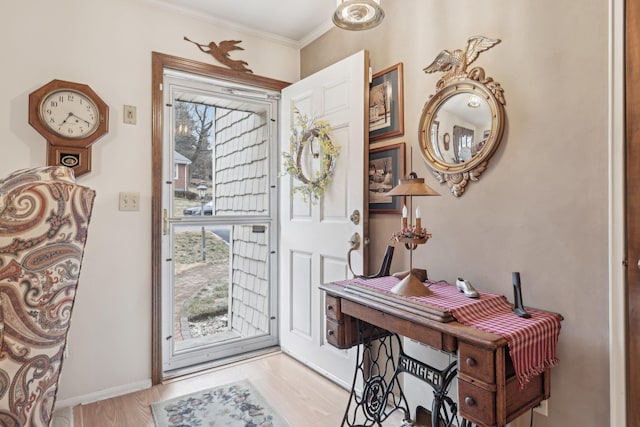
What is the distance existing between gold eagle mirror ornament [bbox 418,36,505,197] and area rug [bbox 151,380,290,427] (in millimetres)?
1552

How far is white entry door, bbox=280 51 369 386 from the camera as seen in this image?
205 cm

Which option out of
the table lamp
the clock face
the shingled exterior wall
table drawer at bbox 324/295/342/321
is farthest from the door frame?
the table lamp

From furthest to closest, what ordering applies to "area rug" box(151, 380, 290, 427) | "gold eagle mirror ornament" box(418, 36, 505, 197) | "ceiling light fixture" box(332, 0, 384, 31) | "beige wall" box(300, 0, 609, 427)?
1. "area rug" box(151, 380, 290, 427)
2. "gold eagle mirror ornament" box(418, 36, 505, 197)
3. "ceiling light fixture" box(332, 0, 384, 31)
4. "beige wall" box(300, 0, 609, 427)

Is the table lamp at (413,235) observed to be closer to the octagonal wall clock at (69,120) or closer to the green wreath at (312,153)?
the green wreath at (312,153)

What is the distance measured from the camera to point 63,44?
2.00m

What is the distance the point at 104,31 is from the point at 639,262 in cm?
278

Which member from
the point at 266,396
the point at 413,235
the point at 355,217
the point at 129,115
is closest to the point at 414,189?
the point at 413,235

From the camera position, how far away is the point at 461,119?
63.7 inches

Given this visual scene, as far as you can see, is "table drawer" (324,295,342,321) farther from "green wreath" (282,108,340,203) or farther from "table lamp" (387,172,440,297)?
"green wreath" (282,108,340,203)

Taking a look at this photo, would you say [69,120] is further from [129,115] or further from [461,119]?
[461,119]

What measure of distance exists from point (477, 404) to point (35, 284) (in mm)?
1245

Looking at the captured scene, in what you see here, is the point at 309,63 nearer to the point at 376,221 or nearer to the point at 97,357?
the point at 376,221

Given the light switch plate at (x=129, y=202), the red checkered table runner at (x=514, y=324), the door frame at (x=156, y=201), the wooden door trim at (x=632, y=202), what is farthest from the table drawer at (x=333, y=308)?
the light switch plate at (x=129, y=202)

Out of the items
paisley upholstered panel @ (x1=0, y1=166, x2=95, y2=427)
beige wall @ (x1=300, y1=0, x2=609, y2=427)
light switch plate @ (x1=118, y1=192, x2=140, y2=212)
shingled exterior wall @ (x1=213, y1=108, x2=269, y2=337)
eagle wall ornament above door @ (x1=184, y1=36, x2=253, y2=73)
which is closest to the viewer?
paisley upholstered panel @ (x1=0, y1=166, x2=95, y2=427)
